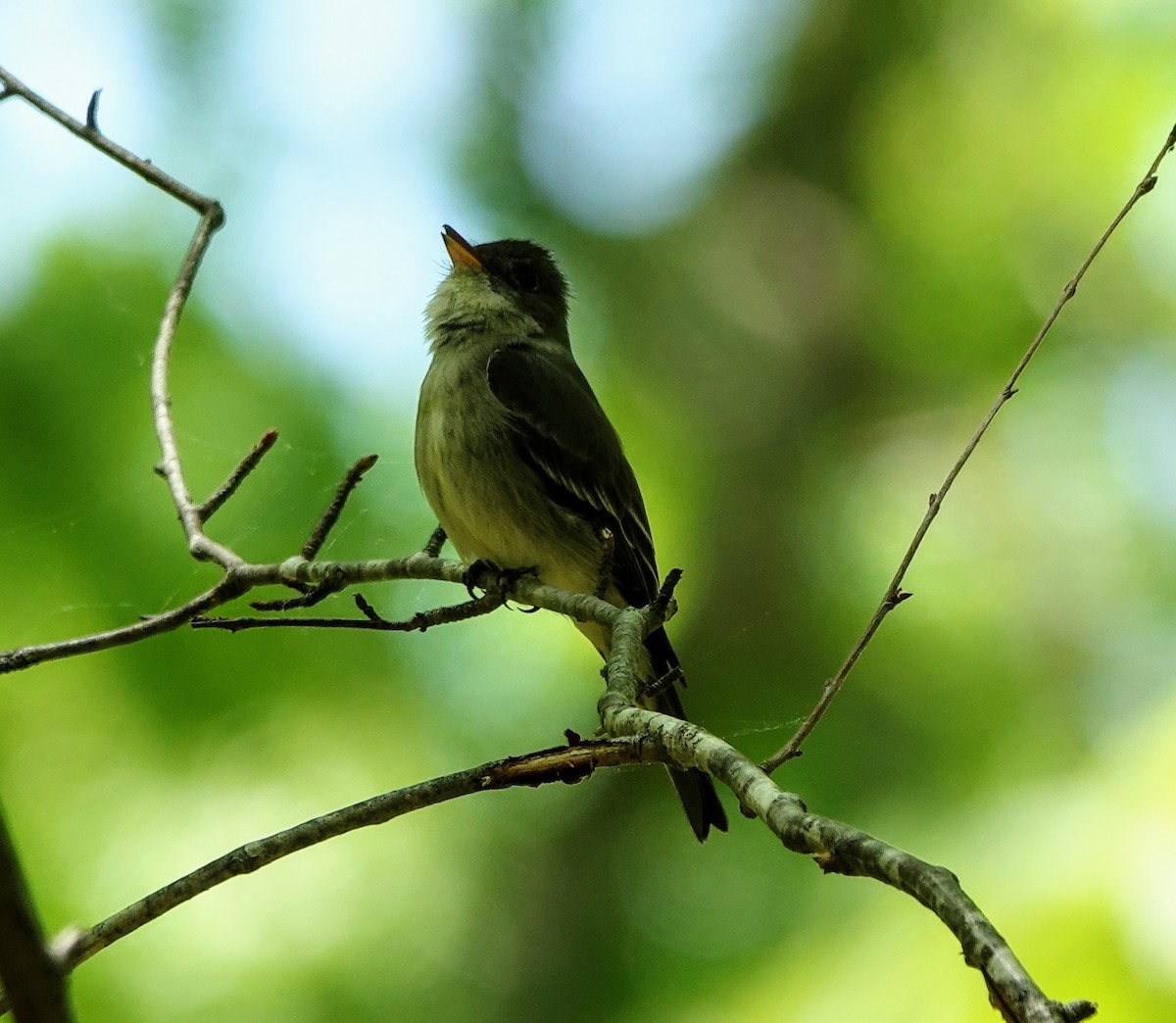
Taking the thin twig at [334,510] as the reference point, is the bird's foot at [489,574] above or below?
above

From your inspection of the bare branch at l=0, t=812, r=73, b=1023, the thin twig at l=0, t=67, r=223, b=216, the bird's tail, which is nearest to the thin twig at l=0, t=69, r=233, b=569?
the thin twig at l=0, t=67, r=223, b=216

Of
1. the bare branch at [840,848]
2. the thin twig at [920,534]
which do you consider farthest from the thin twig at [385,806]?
the thin twig at [920,534]

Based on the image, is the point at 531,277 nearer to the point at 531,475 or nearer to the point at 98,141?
the point at 531,475

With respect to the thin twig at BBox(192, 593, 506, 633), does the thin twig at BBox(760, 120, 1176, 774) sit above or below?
below

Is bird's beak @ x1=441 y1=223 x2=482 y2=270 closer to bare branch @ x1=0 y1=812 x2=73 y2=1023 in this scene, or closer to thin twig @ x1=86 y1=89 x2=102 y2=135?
thin twig @ x1=86 y1=89 x2=102 y2=135

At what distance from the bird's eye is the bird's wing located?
0.65 meters

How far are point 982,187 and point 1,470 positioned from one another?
4.63 metres

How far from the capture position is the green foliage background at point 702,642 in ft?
15.7

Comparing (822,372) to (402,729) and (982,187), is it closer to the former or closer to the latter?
(982,187)

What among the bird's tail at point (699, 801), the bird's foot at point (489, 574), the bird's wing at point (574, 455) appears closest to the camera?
the bird's foot at point (489, 574)

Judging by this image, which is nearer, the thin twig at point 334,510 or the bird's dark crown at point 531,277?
the thin twig at point 334,510

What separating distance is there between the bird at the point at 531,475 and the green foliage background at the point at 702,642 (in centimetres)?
76

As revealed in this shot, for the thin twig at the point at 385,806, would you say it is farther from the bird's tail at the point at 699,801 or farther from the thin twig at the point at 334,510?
the bird's tail at the point at 699,801

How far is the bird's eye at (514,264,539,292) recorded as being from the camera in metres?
5.04
